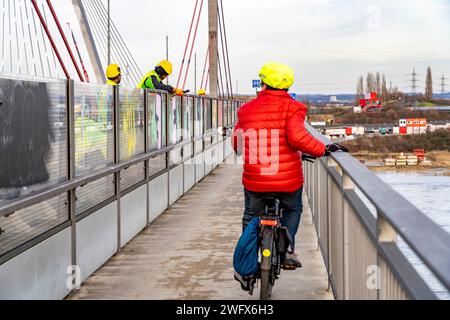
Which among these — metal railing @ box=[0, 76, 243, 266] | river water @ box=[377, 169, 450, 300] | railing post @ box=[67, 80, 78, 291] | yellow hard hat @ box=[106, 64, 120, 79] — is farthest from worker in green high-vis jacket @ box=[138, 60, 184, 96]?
river water @ box=[377, 169, 450, 300]

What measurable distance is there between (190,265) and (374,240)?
443 cm

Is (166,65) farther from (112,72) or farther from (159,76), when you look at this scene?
(112,72)

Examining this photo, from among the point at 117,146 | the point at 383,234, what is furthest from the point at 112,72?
the point at 383,234

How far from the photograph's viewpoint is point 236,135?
6488 millimetres

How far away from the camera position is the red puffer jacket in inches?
238

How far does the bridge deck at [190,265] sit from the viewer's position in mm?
6984

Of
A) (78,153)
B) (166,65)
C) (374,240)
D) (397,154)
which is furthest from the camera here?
(397,154)

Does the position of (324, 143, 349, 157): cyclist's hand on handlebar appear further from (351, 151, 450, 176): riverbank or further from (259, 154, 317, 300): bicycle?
(351, 151, 450, 176): riverbank

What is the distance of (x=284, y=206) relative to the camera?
632 cm
